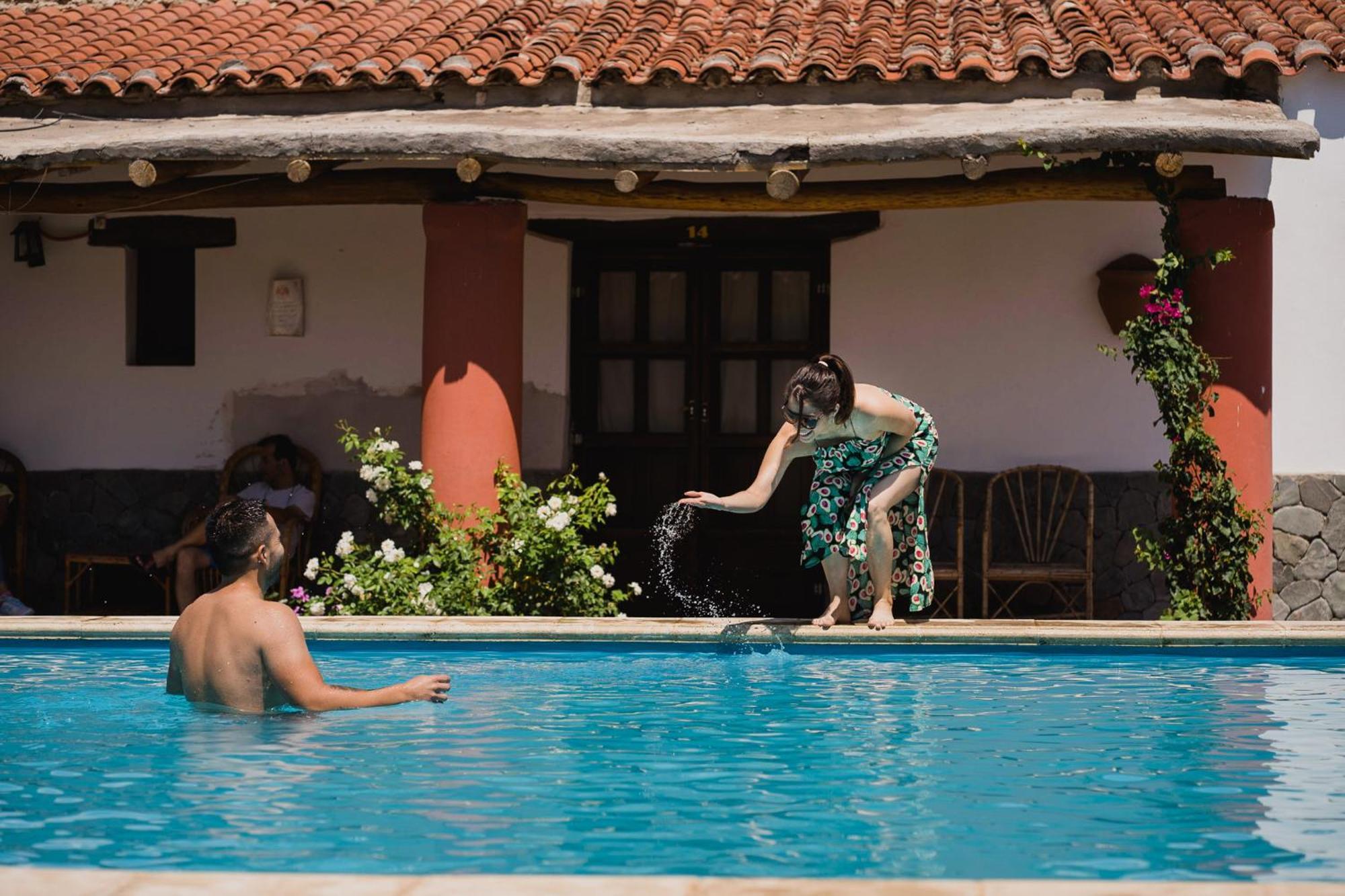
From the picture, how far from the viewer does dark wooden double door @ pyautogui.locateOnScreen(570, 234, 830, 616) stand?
10875 millimetres

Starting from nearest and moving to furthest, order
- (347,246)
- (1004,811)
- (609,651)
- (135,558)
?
(1004,811) < (609,651) < (135,558) < (347,246)

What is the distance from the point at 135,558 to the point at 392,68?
317cm

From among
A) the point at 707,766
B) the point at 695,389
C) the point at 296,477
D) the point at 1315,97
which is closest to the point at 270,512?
the point at 296,477

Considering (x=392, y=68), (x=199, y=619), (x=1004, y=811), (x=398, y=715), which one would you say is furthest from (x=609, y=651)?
(x=392, y=68)

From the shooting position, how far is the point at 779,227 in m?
10.7

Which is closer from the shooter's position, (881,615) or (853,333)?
(881,615)

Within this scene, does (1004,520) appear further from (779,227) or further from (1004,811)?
(1004,811)

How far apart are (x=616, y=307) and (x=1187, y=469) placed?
3735mm

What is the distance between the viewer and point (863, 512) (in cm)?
810

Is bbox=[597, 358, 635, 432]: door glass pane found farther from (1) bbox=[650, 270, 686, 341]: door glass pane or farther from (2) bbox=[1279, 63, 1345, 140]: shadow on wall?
(2) bbox=[1279, 63, 1345, 140]: shadow on wall

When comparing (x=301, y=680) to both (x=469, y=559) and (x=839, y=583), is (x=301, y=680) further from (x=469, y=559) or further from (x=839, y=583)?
(x=469, y=559)

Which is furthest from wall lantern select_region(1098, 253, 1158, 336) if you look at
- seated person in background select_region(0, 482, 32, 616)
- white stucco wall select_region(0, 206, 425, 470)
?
seated person in background select_region(0, 482, 32, 616)

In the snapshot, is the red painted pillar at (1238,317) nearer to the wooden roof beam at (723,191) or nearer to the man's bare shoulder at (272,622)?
the wooden roof beam at (723,191)

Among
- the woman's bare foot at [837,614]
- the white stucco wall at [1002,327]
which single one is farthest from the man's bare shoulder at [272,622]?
the white stucco wall at [1002,327]
